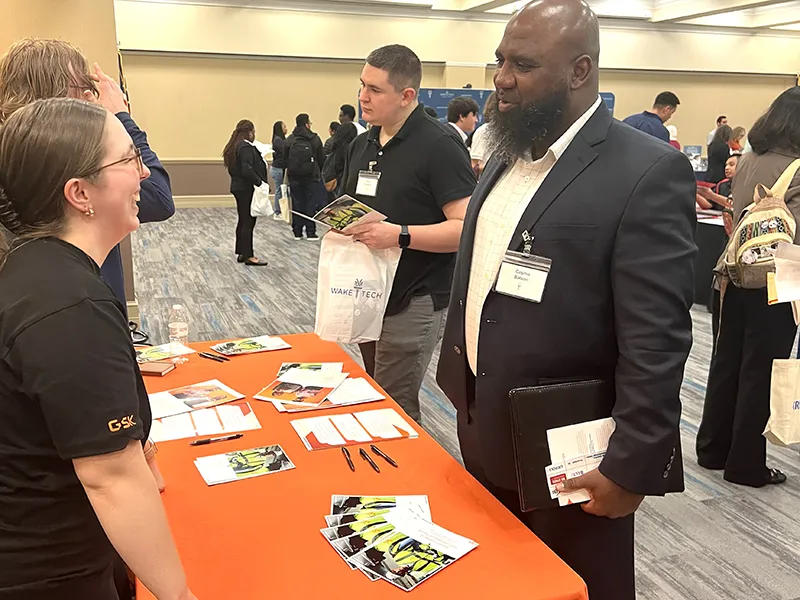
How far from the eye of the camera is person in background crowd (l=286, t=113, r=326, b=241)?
787 centimetres

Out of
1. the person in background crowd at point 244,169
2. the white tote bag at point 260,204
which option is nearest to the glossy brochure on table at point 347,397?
the white tote bag at point 260,204

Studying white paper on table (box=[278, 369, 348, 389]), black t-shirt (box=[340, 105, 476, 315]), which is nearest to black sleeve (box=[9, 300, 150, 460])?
white paper on table (box=[278, 369, 348, 389])

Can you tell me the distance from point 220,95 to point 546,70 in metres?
11.2

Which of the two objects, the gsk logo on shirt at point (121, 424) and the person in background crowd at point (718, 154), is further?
the person in background crowd at point (718, 154)

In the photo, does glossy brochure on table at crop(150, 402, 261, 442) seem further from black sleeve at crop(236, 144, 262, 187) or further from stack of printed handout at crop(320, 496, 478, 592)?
black sleeve at crop(236, 144, 262, 187)

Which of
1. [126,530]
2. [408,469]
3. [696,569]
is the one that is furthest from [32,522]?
[696,569]

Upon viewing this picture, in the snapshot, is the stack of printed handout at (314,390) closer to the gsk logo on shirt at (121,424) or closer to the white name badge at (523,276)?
the white name badge at (523,276)

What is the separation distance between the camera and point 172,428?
1.70 m

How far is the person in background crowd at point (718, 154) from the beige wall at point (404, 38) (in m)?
5.97

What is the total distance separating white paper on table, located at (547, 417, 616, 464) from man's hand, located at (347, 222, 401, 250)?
104 cm

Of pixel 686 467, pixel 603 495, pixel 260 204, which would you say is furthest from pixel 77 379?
pixel 260 204

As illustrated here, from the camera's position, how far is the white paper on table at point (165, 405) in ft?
5.85

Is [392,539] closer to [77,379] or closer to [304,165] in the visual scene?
[77,379]

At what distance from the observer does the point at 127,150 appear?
1.04 meters
